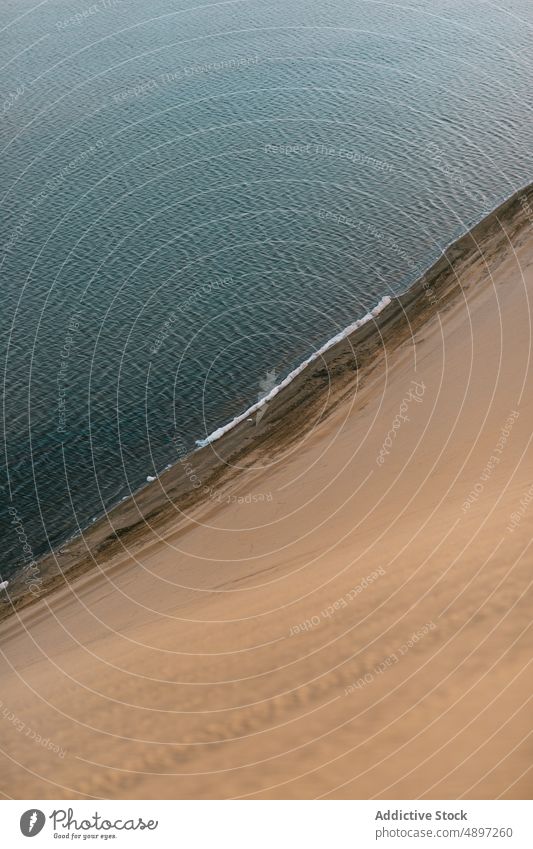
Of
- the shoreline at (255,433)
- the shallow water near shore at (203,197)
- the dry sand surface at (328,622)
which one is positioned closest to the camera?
the dry sand surface at (328,622)

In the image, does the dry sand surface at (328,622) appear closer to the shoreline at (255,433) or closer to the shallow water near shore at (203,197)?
the shoreline at (255,433)
